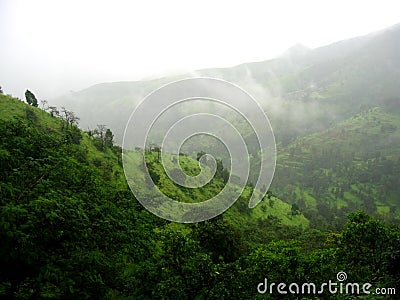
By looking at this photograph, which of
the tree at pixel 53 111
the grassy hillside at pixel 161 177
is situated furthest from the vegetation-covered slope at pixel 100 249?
the tree at pixel 53 111

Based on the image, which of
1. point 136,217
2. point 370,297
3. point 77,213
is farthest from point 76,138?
point 370,297

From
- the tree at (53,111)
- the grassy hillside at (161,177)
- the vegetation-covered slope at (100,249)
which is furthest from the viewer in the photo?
the tree at (53,111)

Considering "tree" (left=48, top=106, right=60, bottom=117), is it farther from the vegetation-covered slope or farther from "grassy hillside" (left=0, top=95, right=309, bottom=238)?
the vegetation-covered slope

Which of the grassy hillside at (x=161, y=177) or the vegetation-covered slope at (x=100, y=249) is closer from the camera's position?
the vegetation-covered slope at (x=100, y=249)

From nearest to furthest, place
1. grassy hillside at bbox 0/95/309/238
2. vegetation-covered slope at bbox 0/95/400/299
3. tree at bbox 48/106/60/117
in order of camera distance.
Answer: vegetation-covered slope at bbox 0/95/400/299 < grassy hillside at bbox 0/95/309/238 < tree at bbox 48/106/60/117

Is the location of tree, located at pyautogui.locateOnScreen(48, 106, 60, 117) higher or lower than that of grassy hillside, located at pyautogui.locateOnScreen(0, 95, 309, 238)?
higher

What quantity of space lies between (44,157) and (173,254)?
9952 mm

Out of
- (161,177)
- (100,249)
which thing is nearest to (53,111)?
(161,177)

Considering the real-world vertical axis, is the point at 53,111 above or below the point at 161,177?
above

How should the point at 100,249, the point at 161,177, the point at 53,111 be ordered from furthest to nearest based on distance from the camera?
the point at 53,111
the point at 161,177
the point at 100,249

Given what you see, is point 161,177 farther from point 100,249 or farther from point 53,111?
point 100,249

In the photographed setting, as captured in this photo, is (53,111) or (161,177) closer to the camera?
(161,177)

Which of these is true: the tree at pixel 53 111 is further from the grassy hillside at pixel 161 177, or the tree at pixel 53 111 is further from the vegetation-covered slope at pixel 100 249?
the vegetation-covered slope at pixel 100 249

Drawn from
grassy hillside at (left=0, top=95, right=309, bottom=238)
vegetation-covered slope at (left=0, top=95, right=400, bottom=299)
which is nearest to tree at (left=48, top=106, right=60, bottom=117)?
grassy hillside at (left=0, top=95, right=309, bottom=238)
